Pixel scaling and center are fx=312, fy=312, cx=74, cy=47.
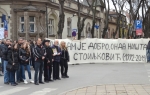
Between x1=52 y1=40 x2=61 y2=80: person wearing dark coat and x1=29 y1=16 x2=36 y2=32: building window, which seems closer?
x1=52 y1=40 x2=61 y2=80: person wearing dark coat

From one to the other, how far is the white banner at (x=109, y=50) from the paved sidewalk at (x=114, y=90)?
1172 cm

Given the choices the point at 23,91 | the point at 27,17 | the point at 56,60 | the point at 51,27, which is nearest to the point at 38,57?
the point at 56,60

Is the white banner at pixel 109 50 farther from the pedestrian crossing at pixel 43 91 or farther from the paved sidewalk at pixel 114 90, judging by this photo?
the paved sidewalk at pixel 114 90

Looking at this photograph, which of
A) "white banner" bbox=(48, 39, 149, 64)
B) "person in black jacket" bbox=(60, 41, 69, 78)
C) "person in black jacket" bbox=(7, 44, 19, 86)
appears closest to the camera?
"person in black jacket" bbox=(7, 44, 19, 86)

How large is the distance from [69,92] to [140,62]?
13.8 metres

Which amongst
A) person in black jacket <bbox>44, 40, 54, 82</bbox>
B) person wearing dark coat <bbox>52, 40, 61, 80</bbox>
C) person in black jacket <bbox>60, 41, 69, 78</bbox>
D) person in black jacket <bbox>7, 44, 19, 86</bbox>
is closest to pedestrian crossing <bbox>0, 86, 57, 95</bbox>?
person in black jacket <bbox>7, 44, 19, 86</bbox>

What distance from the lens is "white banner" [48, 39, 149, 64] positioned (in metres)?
23.4

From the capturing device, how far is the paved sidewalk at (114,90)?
10266mm

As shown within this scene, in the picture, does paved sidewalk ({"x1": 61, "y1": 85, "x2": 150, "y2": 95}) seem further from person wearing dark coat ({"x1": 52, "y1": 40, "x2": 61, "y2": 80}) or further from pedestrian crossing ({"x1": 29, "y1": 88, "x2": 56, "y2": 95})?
person wearing dark coat ({"x1": 52, "y1": 40, "x2": 61, "y2": 80})

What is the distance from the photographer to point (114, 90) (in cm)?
1070

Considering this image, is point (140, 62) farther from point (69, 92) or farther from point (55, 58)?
point (69, 92)

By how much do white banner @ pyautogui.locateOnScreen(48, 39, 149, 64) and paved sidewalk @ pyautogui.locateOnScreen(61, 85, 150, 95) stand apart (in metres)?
11.7

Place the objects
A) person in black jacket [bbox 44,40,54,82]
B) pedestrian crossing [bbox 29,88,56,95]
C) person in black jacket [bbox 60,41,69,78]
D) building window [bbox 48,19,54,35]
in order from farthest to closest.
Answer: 1. building window [bbox 48,19,54,35]
2. person in black jacket [bbox 60,41,69,78]
3. person in black jacket [bbox 44,40,54,82]
4. pedestrian crossing [bbox 29,88,56,95]

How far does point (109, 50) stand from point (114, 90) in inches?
518
